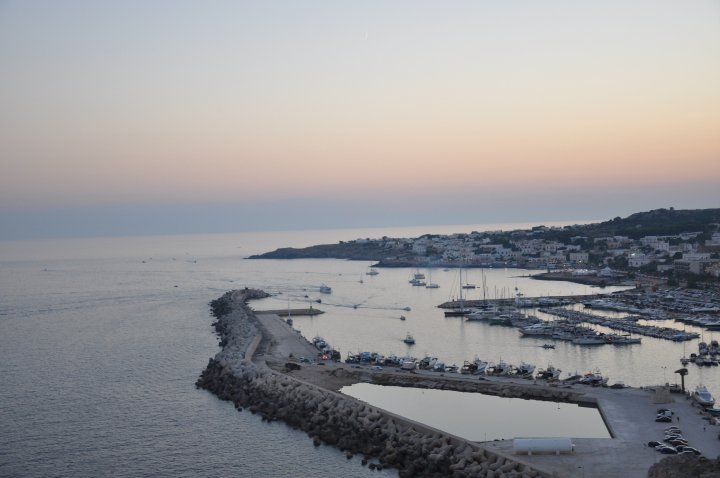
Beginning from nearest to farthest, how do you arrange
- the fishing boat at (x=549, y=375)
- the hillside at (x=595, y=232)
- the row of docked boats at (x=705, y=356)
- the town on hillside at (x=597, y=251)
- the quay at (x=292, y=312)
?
1. the fishing boat at (x=549, y=375)
2. the row of docked boats at (x=705, y=356)
3. the quay at (x=292, y=312)
4. the town on hillside at (x=597, y=251)
5. the hillside at (x=595, y=232)

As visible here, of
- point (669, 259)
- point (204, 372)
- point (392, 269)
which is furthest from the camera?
point (392, 269)

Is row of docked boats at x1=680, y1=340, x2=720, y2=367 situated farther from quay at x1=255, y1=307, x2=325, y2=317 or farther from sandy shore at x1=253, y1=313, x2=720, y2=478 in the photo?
quay at x1=255, y1=307, x2=325, y2=317

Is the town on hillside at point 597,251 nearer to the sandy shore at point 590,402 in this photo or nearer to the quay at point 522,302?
the quay at point 522,302

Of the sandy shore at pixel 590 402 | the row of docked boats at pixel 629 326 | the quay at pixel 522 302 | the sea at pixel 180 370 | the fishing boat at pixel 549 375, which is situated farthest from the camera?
the quay at pixel 522 302

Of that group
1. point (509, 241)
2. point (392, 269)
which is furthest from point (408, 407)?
point (509, 241)

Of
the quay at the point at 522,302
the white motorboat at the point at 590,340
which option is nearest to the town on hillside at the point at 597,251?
the quay at the point at 522,302

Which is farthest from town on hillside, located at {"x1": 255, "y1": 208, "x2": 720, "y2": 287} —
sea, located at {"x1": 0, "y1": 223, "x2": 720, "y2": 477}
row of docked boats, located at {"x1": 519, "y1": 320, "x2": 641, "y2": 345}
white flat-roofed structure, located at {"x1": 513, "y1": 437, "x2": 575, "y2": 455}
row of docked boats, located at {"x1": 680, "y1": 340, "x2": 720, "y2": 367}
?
white flat-roofed structure, located at {"x1": 513, "y1": 437, "x2": 575, "y2": 455}

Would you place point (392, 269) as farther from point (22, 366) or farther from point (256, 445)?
point (256, 445)
